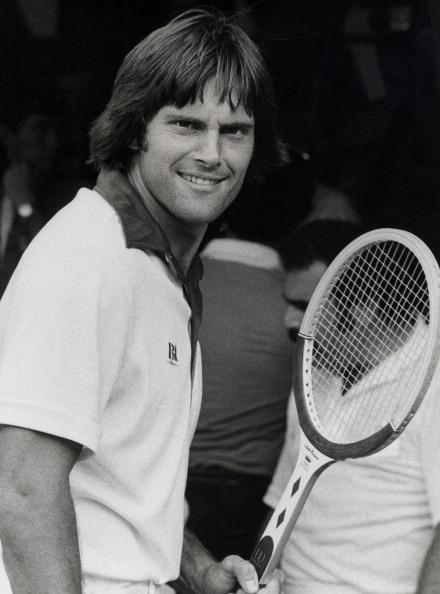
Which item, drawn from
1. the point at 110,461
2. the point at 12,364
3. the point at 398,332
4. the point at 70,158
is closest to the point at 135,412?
the point at 110,461

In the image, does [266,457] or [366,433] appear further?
[266,457]

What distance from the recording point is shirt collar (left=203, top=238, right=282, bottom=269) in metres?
2.77

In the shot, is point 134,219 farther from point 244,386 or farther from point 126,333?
point 244,386

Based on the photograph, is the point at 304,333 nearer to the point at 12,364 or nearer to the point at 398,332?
the point at 398,332

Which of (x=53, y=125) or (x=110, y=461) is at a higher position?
(x=53, y=125)

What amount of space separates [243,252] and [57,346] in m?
1.36

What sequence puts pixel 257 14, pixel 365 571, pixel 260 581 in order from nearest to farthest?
pixel 260 581 < pixel 365 571 < pixel 257 14

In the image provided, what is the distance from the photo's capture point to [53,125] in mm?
2559

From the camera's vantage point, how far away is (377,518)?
2.22m

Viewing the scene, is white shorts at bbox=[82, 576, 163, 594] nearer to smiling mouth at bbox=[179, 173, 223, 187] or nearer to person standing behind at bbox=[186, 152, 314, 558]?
smiling mouth at bbox=[179, 173, 223, 187]

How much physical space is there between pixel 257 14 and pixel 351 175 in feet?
1.63

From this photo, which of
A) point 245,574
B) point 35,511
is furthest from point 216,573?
point 35,511

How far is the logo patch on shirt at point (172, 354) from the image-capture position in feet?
5.71

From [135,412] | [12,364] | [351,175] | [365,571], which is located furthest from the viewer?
[351,175]
